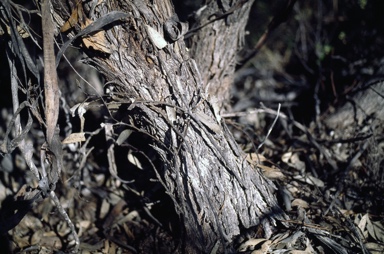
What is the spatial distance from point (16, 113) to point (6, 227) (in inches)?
19.0

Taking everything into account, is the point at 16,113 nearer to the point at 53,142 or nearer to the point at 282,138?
the point at 53,142

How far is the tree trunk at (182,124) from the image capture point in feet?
4.00

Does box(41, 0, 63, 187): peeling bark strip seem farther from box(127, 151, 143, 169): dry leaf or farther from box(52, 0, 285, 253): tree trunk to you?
box(127, 151, 143, 169): dry leaf

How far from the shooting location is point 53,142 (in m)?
1.25

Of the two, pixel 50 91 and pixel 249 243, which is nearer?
pixel 50 91

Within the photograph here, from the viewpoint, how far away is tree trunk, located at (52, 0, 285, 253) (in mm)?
1220

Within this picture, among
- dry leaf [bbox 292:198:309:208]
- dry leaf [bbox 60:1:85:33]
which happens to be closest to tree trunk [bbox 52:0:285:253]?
dry leaf [bbox 60:1:85:33]

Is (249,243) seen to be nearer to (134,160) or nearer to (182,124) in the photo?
(182,124)

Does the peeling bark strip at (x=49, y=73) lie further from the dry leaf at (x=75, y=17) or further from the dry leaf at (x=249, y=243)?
the dry leaf at (x=249, y=243)

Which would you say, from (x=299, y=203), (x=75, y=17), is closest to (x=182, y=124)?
(x=75, y=17)

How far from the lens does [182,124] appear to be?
1312 millimetres

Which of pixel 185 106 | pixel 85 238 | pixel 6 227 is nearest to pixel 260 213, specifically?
pixel 185 106

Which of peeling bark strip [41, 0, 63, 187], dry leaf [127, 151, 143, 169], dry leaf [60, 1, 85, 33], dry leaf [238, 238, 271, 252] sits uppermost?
dry leaf [60, 1, 85, 33]

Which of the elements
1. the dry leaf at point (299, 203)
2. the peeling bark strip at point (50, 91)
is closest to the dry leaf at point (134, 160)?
the peeling bark strip at point (50, 91)
